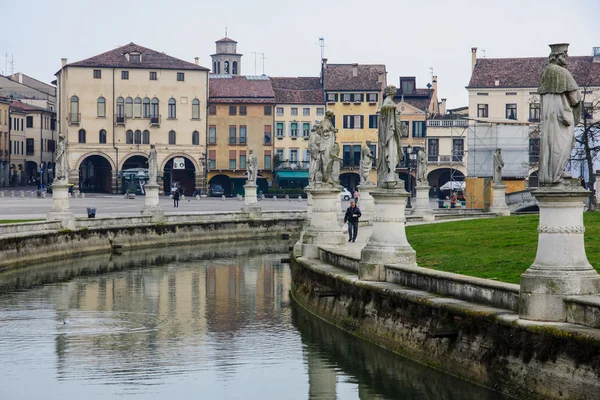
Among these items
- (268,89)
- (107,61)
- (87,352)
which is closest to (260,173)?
(268,89)

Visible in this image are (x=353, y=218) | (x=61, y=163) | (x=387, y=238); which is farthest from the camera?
(x=61, y=163)

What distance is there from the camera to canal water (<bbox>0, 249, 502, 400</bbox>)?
1923cm

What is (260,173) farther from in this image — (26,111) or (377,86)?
(26,111)

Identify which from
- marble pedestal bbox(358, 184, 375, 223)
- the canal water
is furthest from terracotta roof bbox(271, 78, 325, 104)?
the canal water

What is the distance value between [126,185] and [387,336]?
89.2m

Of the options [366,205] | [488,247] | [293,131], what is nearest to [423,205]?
[366,205]

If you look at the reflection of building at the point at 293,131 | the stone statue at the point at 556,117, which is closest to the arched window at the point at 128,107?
the reflection of building at the point at 293,131

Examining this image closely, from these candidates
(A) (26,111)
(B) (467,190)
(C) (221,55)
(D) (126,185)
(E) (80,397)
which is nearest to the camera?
(E) (80,397)

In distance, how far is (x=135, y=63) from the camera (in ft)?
364

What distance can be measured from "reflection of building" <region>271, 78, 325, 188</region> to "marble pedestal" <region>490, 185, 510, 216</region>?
59660mm

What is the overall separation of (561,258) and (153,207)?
41.4 metres

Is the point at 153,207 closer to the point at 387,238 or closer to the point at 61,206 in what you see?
the point at 61,206

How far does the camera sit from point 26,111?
130 metres

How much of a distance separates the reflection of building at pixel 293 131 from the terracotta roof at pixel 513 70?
1734 cm
